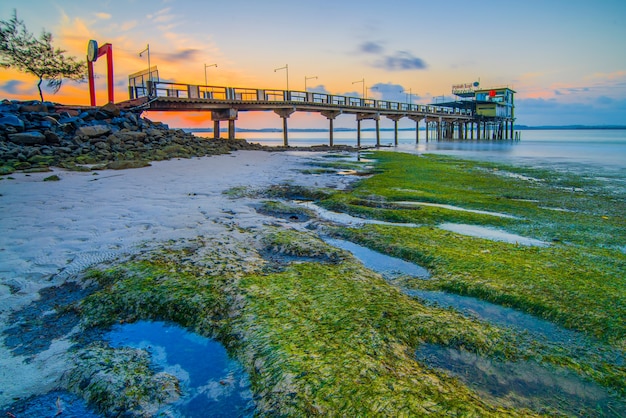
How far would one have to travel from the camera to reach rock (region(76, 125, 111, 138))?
18047 millimetres

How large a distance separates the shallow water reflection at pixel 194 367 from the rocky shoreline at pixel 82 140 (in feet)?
39.8

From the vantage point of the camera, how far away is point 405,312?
357 centimetres

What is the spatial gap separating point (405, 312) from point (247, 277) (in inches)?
72.3

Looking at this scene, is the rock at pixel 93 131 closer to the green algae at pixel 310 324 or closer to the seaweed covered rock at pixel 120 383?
the green algae at pixel 310 324

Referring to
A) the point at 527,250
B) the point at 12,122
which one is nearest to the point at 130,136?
the point at 12,122

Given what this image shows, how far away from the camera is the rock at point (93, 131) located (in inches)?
711

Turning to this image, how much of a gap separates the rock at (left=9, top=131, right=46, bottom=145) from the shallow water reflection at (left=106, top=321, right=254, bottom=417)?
16793mm

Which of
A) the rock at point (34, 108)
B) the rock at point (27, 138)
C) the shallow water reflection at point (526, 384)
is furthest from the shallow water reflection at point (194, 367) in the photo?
the rock at point (34, 108)

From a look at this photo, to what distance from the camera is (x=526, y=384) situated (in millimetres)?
2699

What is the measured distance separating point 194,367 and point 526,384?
98.9 inches

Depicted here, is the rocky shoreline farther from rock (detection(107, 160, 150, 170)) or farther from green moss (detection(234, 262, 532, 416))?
green moss (detection(234, 262, 532, 416))

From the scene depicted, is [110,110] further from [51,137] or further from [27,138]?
[27,138]

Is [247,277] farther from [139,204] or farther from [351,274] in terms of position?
[139,204]

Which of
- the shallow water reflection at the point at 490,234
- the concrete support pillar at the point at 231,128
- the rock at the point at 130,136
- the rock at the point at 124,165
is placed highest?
the concrete support pillar at the point at 231,128
